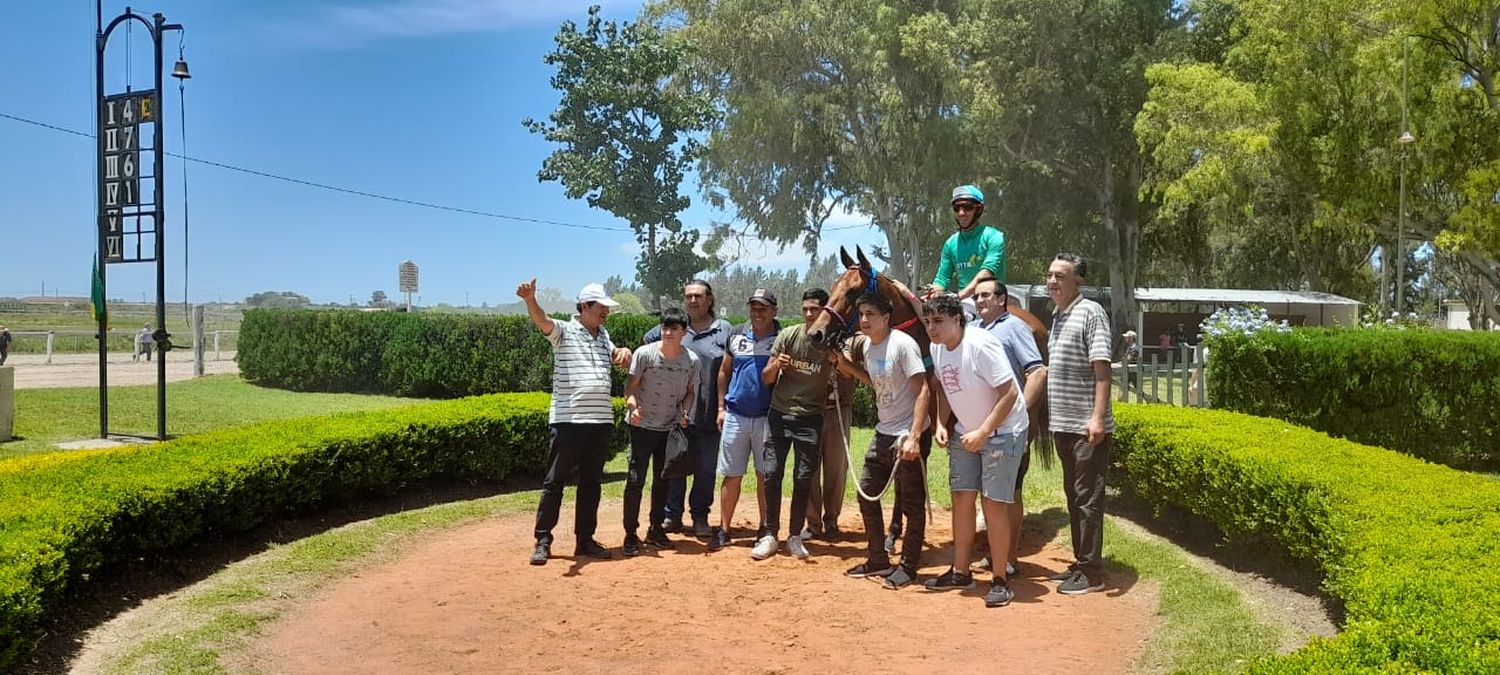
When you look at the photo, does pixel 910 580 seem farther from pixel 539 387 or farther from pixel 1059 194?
pixel 1059 194

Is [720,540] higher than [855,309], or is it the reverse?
[855,309]

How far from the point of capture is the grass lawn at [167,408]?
13.4 m

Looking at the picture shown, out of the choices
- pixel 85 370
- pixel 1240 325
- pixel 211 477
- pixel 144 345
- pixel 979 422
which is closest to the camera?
pixel 979 422

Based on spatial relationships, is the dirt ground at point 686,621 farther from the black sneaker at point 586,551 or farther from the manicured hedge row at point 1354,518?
the manicured hedge row at point 1354,518

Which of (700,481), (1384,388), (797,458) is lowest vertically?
(700,481)

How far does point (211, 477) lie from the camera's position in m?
6.58

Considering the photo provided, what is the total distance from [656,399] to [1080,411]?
111 inches

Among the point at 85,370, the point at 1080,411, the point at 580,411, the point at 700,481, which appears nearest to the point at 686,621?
the point at 580,411

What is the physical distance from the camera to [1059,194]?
3312cm

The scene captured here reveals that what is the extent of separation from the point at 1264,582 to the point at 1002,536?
1.75 meters

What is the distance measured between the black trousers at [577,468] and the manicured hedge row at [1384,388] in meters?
7.05

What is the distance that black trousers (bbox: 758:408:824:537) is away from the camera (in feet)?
21.8

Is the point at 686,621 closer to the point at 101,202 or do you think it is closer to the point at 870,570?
the point at 870,570

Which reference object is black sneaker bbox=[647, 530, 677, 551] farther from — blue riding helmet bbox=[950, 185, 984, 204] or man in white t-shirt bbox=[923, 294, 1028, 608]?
blue riding helmet bbox=[950, 185, 984, 204]
